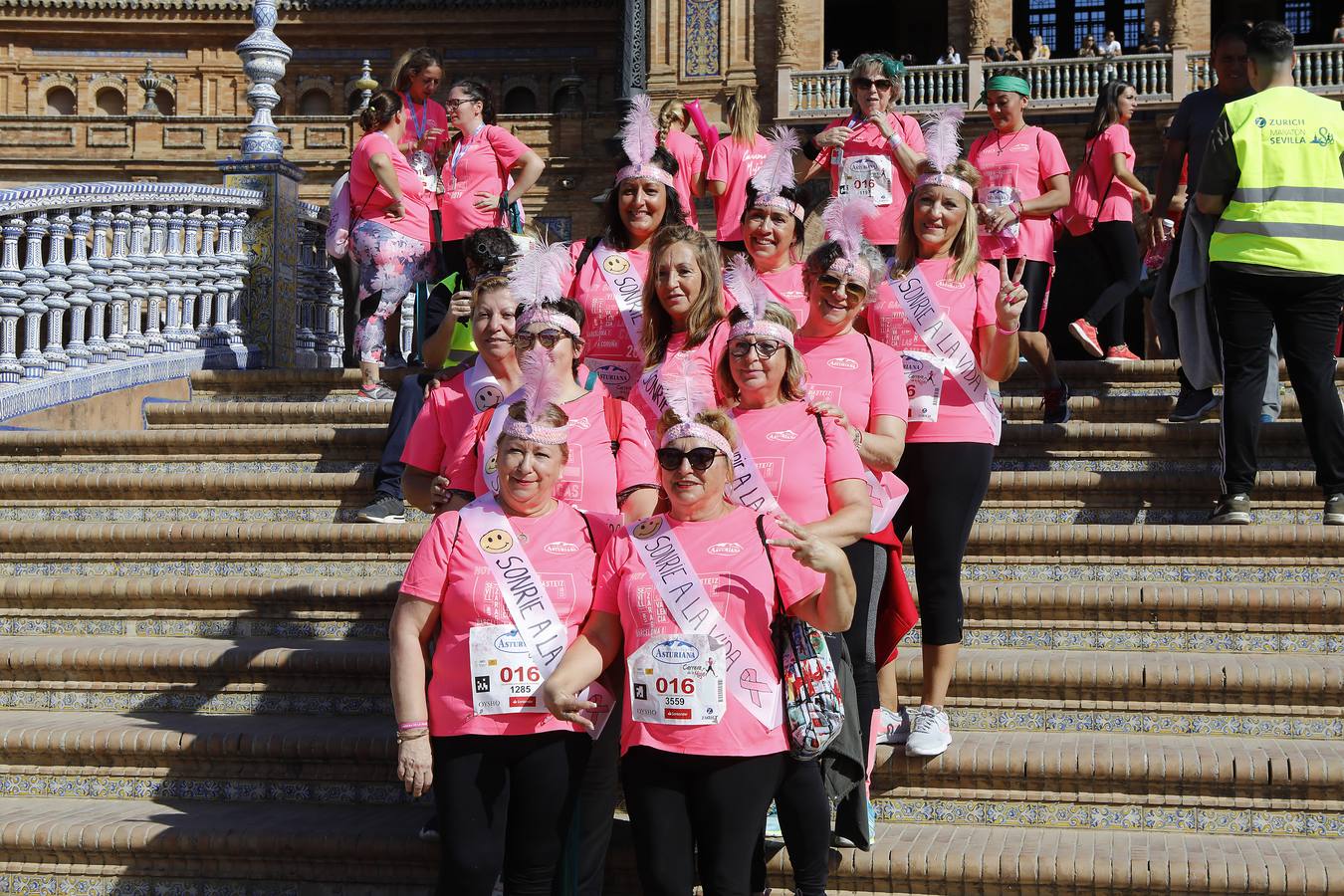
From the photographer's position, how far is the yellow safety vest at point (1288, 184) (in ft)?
22.4

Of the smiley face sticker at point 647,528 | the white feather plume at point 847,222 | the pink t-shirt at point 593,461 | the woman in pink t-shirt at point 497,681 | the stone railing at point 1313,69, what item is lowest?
the woman in pink t-shirt at point 497,681

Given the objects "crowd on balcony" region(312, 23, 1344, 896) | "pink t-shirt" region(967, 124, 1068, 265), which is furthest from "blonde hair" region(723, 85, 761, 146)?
"pink t-shirt" region(967, 124, 1068, 265)

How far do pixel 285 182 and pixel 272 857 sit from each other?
6.54 m

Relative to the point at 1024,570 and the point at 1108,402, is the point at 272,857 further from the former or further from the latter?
the point at 1108,402

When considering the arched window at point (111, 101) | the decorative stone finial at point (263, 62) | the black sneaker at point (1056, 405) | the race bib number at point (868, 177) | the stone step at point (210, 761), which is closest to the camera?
the stone step at point (210, 761)

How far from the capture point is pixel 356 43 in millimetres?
38844

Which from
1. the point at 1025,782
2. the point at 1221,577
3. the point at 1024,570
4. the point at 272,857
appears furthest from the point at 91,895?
the point at 1221,577

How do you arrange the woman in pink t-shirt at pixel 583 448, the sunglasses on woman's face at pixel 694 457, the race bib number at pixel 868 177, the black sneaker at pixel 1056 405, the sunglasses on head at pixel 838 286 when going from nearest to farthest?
the sunglasses on woman's face at pixel 694 457
the woman in pink t-shirt at pixel 583 448
the sunglasses on head at pixel 838 286
the black sneaker at pixel 1056 405
the race bib number at pixel 868 177

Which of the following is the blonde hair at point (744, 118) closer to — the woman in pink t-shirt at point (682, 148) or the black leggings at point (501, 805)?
the woman in pink t-shirt at point (682, 148)

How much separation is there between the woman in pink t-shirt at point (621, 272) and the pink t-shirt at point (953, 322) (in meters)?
0.87

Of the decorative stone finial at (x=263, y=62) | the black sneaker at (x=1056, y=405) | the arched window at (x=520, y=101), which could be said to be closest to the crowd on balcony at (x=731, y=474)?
the black sneaker at (x=1056, y=405)

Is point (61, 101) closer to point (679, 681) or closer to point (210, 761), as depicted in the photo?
point (210, 761)

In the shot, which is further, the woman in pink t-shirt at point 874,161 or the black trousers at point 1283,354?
the woman in pink t-shirt at point 874,161

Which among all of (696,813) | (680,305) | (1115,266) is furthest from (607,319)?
(1115,266)
